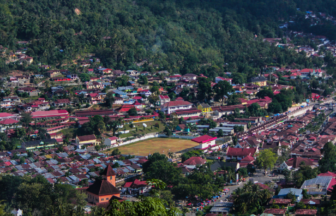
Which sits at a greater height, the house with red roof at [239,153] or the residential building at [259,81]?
the residential building at [259,81]

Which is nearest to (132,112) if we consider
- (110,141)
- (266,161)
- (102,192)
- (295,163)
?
(110,141)

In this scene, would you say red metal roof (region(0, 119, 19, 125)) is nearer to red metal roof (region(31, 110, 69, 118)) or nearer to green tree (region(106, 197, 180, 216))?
red metal roof (region(31, 110, 69, 118))

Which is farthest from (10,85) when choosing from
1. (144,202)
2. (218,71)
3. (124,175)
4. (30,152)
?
(144,202)

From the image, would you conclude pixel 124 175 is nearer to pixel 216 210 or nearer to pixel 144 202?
pixel 216 210

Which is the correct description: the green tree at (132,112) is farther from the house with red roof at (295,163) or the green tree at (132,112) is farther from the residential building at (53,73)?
the house with red roof at (295,163)

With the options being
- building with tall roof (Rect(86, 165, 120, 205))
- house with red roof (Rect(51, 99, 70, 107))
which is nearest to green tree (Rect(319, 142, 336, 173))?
building with tall roof (Rect(86, 165, 120, 205))

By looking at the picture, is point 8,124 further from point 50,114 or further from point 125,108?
point 125,108

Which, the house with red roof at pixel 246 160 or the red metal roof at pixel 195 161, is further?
the house with red roof at pixel 246 160

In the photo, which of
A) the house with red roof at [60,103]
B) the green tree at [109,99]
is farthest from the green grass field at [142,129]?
the house with red roof at [60,103]
